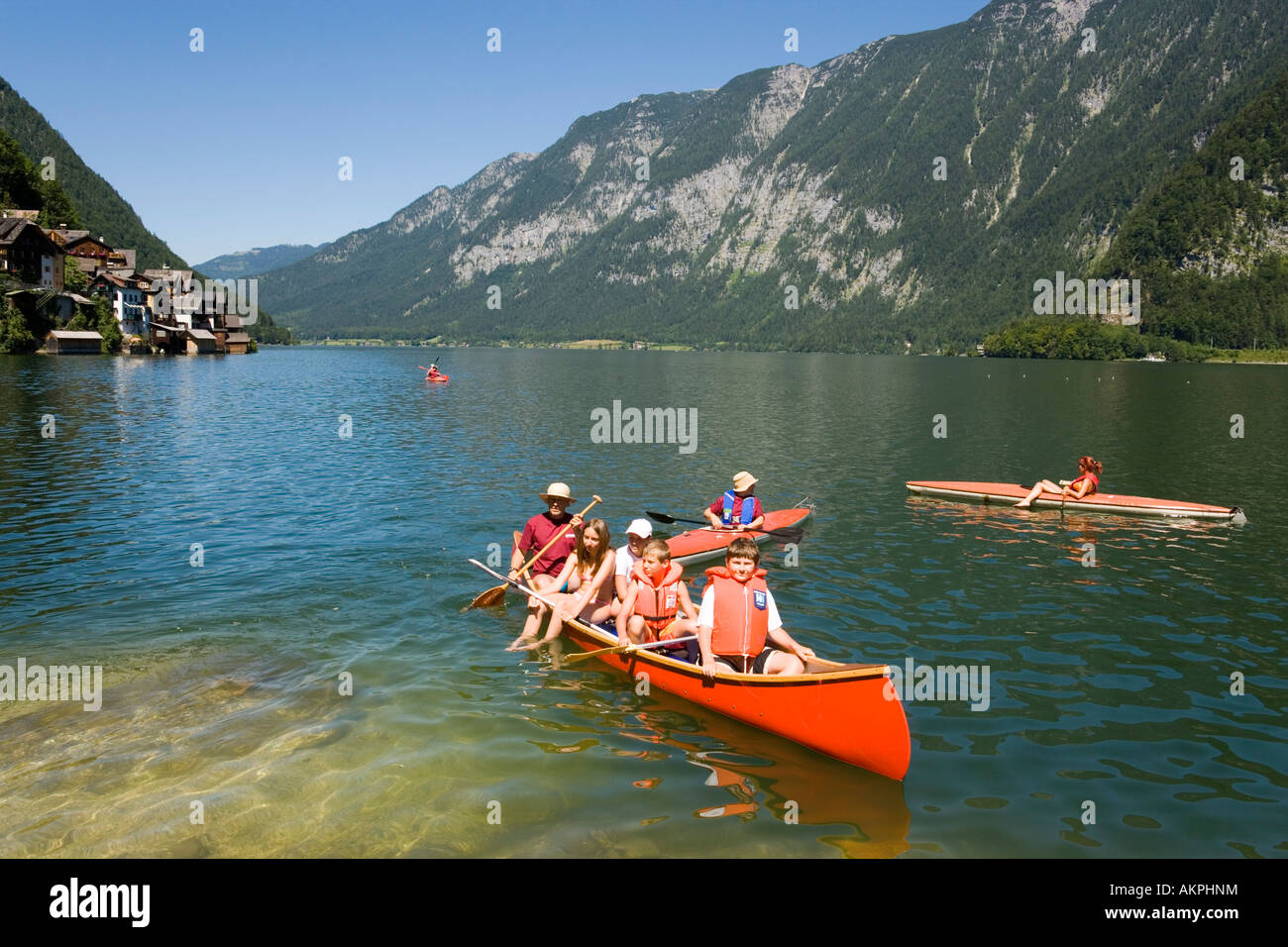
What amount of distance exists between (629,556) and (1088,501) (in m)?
19.1

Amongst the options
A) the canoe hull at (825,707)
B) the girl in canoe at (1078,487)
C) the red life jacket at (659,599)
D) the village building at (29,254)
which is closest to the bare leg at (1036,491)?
the girl in canoe at (1078,487)

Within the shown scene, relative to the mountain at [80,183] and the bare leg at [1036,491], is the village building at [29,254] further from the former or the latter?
the bare leg at [1036,491]

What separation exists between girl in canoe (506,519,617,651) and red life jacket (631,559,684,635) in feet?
4.34

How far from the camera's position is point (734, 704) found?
1130 centimetres

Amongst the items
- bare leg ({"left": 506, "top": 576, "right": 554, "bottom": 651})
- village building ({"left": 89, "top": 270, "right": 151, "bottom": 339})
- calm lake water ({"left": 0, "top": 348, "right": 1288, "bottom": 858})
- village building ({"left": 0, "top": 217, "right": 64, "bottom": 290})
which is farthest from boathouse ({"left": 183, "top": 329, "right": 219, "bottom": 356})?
bare leg ({"left": 506, "top": 576, "right": 554, "bottom": 651})

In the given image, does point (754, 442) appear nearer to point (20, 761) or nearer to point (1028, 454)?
point (1028, 454)

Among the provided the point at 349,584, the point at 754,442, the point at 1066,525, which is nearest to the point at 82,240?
the point at 754,442

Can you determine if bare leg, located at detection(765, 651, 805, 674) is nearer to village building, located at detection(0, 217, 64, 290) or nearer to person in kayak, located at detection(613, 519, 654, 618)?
person in kayak, located at detection(613, 519, 654, 618)

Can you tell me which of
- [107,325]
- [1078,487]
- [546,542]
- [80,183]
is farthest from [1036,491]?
[80,183]

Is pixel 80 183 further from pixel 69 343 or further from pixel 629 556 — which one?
pixel 629 556
